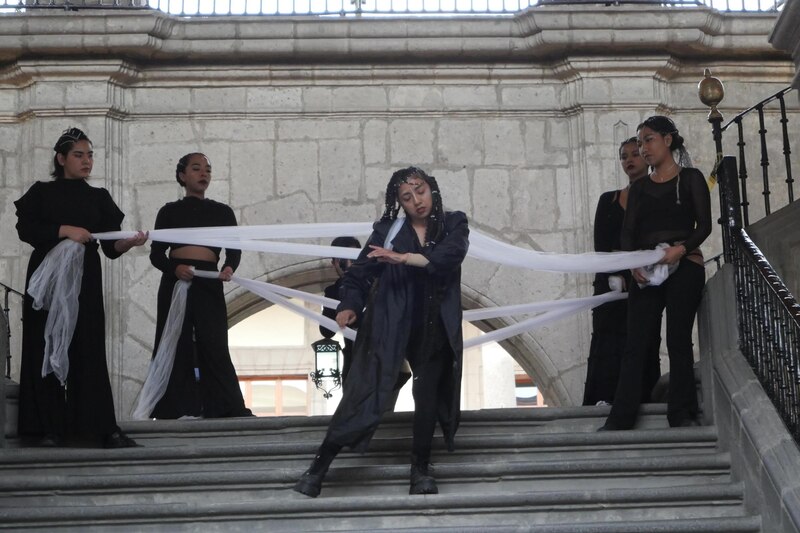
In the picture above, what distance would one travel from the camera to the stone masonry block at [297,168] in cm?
1225

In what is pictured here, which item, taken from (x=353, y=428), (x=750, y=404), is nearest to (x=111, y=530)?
(x=353, y=428)

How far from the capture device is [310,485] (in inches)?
271

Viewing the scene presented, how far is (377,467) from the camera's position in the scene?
Answer: 7.10 metres

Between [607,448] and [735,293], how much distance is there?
104 centimetres

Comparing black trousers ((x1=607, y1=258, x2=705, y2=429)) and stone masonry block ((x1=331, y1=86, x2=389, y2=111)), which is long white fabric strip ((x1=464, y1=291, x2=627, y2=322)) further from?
stone masonry block ((x1=331, y1=86, x2=389, y2=111))

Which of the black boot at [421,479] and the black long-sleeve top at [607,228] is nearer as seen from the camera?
the black boot at [421,479]

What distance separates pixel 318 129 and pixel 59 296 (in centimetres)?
466

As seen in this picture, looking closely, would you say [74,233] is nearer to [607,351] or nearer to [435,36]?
[607,351]

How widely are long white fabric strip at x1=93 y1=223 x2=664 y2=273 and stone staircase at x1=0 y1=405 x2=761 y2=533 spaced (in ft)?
3.10

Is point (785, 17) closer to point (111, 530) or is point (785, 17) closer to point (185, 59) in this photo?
point (111, 530)

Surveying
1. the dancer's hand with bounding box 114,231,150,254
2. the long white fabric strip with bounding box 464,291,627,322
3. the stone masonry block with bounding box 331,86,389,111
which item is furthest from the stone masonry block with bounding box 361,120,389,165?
the dancer's hand with bounding box 114,231,150,254

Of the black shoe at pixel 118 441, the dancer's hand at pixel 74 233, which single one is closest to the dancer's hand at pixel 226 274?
the dancer's hand at pixel 74 233

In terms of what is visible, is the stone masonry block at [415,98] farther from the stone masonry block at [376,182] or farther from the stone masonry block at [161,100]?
the stone masonry block at [161,100]

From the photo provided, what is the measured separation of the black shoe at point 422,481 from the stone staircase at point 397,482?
11 centimetres
